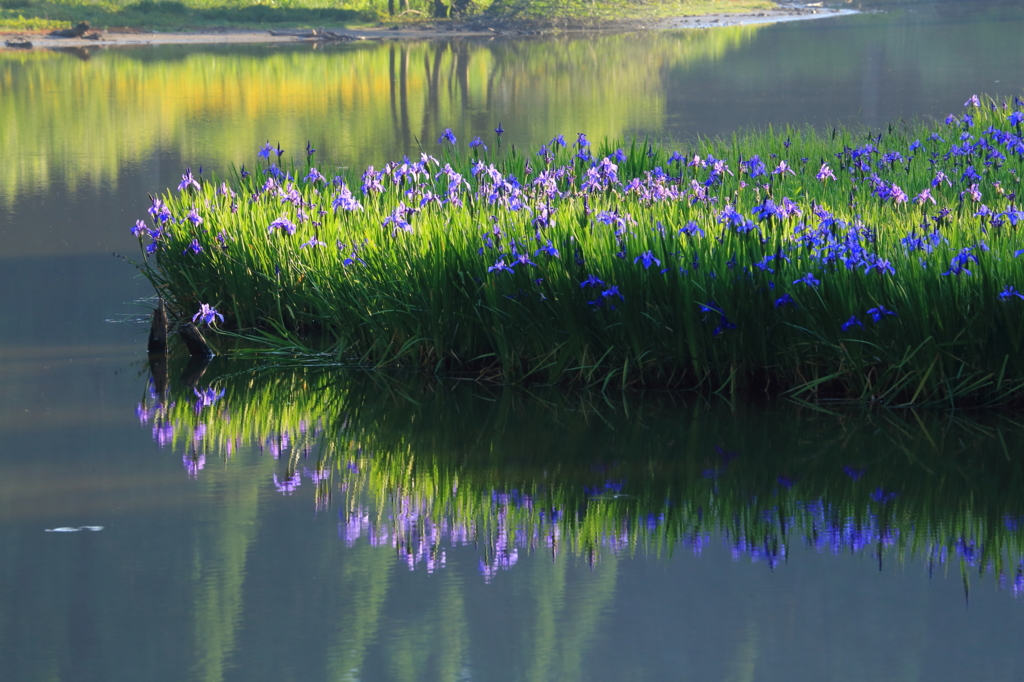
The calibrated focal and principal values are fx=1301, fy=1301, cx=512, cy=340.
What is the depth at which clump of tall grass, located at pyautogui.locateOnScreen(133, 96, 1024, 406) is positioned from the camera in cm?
→ 543

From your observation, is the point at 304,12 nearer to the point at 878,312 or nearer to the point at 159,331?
the point at 159,331

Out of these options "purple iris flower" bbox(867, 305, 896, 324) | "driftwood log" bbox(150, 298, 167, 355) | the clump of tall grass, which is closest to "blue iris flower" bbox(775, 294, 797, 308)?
the clump of tall grass

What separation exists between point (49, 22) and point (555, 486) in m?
38.9

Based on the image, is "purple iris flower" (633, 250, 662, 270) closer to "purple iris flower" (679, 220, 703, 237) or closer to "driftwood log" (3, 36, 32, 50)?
"purple iris flower" (679, 220, 703, 237)

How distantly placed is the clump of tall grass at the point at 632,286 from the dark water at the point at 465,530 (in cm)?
30

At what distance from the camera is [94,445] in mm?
5156

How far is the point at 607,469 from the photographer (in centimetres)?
476

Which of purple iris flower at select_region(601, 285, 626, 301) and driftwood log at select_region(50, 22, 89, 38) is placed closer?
purple iris flower at select_region(601, 285, 626, 301)

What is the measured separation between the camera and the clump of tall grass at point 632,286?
543 centimetres

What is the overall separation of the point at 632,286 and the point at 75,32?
3373 cm

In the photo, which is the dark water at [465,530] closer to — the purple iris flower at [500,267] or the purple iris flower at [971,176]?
the purple iris flower at [500,267]

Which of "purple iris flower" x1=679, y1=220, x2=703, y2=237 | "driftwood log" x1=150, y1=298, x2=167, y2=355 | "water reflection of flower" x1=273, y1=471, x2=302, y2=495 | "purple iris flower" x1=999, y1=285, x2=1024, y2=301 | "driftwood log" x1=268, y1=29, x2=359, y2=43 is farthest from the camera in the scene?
"driftwood log" x1=268, y1=29, x2=359, y2=43

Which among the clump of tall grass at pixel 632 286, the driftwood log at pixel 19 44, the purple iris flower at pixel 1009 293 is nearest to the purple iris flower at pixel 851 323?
the clump of tall grass at pixel 632 286

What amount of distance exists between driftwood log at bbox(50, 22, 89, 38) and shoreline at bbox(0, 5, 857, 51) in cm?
28
